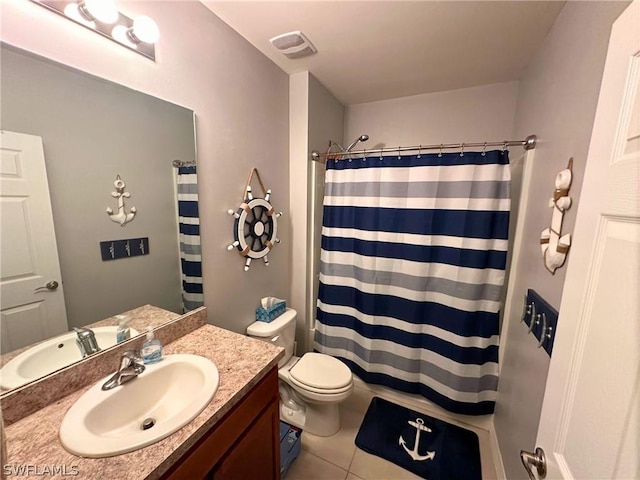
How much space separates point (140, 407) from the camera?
0.89 metres

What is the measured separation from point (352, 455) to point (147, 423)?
1.27m

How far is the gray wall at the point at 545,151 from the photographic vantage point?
85cm

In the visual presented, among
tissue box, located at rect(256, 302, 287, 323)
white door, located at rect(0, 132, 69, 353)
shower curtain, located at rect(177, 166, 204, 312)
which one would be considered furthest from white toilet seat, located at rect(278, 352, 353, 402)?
white door, located at rect(0, 132, 69, 353)

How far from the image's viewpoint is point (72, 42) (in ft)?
2.67

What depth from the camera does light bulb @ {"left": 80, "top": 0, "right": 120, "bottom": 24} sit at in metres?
0.81

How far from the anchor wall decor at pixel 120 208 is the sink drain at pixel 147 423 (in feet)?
2.35

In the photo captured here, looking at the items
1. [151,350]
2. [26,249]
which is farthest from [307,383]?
[26,249]

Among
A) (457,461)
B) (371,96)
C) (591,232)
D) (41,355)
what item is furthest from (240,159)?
(457,461)

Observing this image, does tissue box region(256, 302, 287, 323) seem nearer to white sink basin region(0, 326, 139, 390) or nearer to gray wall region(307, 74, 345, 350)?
gray wall region(307, 74, 345, 350)

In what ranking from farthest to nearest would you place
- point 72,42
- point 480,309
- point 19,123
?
1. point 480,309
2. point 72,42
3. point 19,123

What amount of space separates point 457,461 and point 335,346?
3.29 feet

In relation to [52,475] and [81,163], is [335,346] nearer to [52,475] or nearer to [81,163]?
[52,475]

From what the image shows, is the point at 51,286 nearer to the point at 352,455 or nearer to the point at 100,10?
the point at 100,10

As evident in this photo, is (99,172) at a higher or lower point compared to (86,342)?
higher
